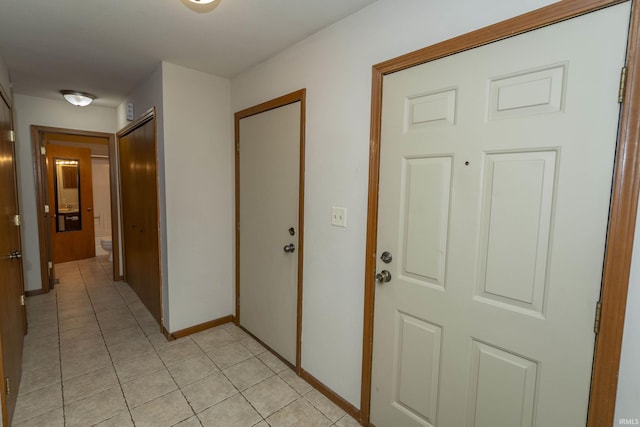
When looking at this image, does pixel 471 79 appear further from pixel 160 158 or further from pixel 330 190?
pixel 160 158

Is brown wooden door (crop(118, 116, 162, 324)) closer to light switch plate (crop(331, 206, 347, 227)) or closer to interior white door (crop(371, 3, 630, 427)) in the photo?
light switch plate (crop(331, 206, 347, 227))

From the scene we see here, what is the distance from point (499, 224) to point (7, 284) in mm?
2834

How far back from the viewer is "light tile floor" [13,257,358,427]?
5.67 feet

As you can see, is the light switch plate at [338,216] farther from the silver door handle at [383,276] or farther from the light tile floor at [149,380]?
the light tile floor at [149,380]

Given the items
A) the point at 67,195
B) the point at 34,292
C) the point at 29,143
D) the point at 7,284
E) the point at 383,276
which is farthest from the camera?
the point at 67,195

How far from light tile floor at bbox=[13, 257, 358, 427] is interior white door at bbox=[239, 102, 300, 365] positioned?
27 cm

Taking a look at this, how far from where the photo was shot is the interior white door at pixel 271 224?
84.0 inches

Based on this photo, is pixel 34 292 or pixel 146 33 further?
pixel 34 292

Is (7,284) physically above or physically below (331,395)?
above

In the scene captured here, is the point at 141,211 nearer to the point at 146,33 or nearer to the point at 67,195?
the point at 146,33

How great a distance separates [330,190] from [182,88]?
1642mm

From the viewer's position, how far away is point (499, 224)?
1.15 meters

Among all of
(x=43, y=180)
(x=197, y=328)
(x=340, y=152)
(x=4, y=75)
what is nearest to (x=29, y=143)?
(x=43, y=180)

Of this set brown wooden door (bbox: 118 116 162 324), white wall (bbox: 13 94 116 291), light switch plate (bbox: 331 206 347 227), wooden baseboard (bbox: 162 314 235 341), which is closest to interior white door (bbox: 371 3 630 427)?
light switch plate (bbox: 331 206 347 227)
